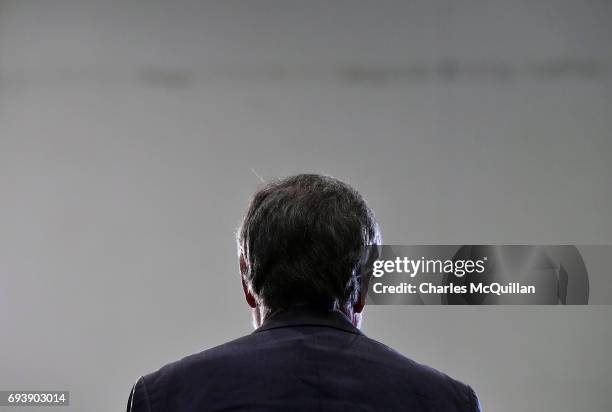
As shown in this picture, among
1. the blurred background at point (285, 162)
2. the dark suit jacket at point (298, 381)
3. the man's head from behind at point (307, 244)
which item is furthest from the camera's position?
the blurred background at point (285, 162)

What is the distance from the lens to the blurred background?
2.88 meters

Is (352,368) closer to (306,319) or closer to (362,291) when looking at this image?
(306,319)

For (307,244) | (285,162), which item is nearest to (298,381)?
(307,244)

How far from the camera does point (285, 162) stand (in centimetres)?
295

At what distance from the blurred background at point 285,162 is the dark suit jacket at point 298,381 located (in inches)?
84.2

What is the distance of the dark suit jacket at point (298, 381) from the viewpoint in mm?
736

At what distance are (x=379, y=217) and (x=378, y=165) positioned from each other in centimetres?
24

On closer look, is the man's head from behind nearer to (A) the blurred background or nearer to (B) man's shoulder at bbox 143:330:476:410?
(B) man's shoulder at bbox 143:330:476:410

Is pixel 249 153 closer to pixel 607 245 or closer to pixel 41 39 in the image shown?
pixel 41 39

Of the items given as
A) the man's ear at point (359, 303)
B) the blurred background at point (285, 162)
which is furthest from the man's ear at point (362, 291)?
the blurred background at point (285, 162)

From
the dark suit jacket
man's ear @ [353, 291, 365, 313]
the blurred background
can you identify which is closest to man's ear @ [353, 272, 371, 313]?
man's ear @ [353, 291, 365, 313]

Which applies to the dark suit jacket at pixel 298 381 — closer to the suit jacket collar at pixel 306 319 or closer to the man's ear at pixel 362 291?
the suit jacket collar at pixel 306 319

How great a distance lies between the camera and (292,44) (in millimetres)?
2994

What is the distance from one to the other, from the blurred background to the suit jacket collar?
209 cm
